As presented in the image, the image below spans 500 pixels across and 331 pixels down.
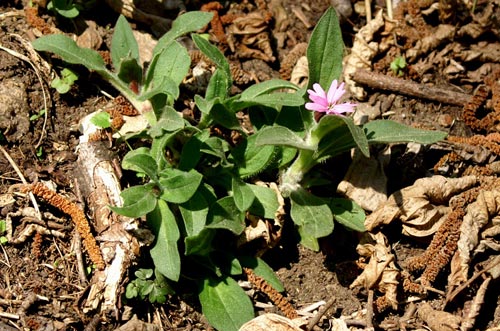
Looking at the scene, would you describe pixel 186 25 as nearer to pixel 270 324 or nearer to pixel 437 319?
pixel 270 324

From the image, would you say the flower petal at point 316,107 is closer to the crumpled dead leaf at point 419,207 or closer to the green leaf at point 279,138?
the green leaf at point 279,138

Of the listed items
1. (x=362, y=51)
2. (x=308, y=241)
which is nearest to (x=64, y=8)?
(x=362, y=51)

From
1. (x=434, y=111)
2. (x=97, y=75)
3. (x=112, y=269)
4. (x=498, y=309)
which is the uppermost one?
(x=97, y=75)

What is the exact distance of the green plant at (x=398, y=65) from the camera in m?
4.39

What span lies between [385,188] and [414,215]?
27 cm

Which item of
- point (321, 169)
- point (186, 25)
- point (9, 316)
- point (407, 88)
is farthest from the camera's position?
point (407, 88)

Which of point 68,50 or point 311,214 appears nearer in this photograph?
point 311,214

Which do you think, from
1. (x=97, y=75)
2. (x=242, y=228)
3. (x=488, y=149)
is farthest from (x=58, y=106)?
(x=488, y=149)

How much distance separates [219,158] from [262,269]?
2.19 ft

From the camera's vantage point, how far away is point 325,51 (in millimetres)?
3660

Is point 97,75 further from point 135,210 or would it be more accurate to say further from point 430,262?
point 430,262

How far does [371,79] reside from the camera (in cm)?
430

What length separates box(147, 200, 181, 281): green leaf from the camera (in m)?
3.32

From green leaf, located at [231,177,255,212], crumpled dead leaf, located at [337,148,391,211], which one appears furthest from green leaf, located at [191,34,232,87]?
crumpled dead leaf, located at [337,148,391,211]
